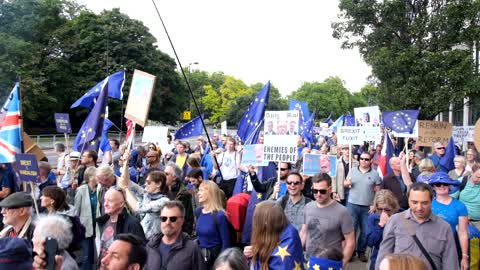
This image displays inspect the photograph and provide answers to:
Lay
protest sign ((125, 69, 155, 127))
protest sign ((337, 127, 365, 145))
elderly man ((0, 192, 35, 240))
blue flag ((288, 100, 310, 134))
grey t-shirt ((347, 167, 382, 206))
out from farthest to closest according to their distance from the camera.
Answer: blue flag ((288, 100, 310, 134))
protest sign ((337, 127, 365, 145))
grey t-shirt ((347, 167, 382, 206))
protest sign ((125, 69, 155, 127))
elderly man ((0, 192, 35, 240))

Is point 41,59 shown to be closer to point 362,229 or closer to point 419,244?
point 362,229

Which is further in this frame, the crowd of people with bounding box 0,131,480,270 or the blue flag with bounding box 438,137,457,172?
the blue flag with bounding box 438,137,457,172

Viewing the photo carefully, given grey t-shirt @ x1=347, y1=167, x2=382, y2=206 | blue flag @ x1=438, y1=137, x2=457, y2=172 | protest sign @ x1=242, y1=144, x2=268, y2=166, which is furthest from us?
blue flag @ x1=438, y1=137, x2=457, y2=172

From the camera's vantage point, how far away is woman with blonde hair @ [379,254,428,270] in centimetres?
250

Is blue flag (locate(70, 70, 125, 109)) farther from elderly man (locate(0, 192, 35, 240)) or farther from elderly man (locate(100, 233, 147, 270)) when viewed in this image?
elderly man (locate(100, 233, 147, 270))

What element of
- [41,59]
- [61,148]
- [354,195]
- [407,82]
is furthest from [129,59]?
[354,195]

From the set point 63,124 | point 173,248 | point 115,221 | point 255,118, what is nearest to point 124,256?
point 173,248

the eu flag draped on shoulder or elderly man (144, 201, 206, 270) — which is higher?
the eu flag draped on shoulder

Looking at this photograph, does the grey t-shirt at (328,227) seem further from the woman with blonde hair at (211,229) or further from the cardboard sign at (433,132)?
the cardboard sign at (433,132)

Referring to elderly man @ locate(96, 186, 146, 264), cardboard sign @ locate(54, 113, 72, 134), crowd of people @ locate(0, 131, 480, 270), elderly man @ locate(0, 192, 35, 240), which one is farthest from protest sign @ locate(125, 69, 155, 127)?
cardboard sign @ locate(54, 113, 72, 134)

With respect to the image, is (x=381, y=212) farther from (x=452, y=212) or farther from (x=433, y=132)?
(x=433, y=132)

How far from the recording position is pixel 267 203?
376 centimetres

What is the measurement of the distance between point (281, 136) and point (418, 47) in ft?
50.3

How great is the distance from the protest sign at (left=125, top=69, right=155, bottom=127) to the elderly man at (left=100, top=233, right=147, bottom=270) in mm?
4510
